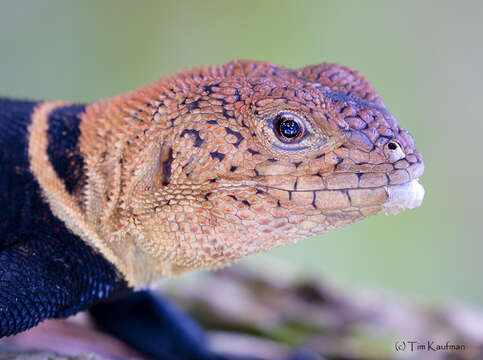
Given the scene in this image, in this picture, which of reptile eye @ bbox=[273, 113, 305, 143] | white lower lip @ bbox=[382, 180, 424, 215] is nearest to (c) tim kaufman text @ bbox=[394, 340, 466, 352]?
white lower lip @ bbox=[382, 180, 424, 215]

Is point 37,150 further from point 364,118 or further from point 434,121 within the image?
point 434,121

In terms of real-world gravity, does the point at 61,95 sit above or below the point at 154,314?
above

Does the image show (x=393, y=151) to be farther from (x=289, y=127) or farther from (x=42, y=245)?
(x=42, y=245)

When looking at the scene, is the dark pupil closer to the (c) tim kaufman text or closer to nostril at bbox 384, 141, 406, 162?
nostril at bbox 384, 141, 406, 162

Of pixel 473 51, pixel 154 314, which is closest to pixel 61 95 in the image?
pixel 154 314

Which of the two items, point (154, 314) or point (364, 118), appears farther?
point (154, 314)

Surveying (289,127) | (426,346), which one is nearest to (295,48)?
(426,346)

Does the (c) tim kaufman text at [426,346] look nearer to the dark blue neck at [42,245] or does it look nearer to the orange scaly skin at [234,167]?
the orange scaly skin at [234,167]
